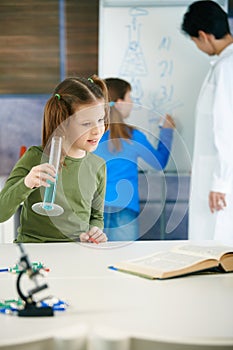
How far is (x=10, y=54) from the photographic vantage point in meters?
4.11

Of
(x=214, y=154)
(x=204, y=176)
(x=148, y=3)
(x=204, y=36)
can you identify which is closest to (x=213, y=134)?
(x=214, y=154)

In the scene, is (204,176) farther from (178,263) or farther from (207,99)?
(178,263)

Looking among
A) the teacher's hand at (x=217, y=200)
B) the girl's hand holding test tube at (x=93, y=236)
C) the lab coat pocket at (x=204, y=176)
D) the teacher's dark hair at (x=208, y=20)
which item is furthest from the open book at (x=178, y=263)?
the teacher's dark hair at (x=208, y=20)

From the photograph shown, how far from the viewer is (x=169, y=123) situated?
3.92 metres

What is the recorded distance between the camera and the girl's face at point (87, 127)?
1.80 metres

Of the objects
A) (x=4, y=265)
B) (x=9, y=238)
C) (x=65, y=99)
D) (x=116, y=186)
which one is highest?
(x=65, y=99)

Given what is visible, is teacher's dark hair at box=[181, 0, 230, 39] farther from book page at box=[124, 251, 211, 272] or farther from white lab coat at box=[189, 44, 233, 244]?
book page at box=[124, 251, 211, 272]

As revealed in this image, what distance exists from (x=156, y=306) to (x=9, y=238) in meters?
2.34

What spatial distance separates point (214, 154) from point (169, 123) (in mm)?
643

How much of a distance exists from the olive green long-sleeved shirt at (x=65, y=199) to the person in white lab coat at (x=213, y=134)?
1.32 metres

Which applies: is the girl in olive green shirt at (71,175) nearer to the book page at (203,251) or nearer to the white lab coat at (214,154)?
the book page at (203,251)

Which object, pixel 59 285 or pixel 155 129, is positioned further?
pixel 155 129

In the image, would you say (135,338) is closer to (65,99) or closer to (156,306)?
(156,306)

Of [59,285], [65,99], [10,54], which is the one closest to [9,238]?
[10,54]
